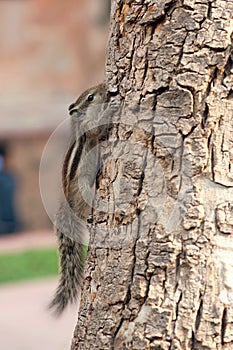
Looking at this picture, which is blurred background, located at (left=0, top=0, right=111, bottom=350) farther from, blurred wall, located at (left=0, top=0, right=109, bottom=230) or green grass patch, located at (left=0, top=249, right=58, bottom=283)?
green grass patch, located at (left=0, top=249, right=58, bottom=283)

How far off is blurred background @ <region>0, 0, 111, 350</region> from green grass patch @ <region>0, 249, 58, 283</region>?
2.95m

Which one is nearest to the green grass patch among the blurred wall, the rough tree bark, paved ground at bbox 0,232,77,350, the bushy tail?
paved ground at bbox 0,232,77,350

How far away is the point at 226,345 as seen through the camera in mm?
2604

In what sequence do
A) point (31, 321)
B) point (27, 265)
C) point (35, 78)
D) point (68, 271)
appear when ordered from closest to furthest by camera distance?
point (68, 271) < point (31, 321) < point (27, 265) < point (35, 78)

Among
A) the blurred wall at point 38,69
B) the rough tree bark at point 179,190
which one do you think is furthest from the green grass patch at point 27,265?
the rough tree bark at point 179,190

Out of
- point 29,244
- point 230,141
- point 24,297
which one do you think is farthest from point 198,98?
point 29,244

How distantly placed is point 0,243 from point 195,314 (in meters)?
11.9

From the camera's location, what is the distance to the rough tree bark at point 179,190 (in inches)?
103

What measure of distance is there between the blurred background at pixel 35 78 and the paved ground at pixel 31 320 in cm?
511

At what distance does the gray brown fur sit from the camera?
301 centimetres

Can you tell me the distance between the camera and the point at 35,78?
16078 millimetres

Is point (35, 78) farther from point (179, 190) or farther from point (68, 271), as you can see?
point (179, 190)

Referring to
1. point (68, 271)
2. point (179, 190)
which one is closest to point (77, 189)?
point (68, 271)

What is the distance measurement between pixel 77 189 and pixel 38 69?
521 inches
